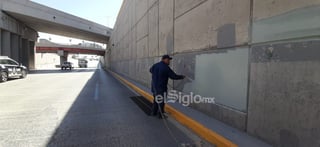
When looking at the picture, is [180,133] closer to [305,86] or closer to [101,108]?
[305,86]

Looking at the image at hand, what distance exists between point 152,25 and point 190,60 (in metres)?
5.27

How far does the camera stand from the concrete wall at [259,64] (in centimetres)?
263

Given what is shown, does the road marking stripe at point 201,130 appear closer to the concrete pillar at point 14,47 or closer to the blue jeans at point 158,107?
the blue jeans at point 158,107

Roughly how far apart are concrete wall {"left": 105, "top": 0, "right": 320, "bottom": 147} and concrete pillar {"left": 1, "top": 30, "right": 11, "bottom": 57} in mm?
27470

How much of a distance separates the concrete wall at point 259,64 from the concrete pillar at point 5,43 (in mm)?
27470

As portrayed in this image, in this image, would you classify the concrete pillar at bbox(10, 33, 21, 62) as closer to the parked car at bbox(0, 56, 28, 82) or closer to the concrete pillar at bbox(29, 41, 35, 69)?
the concrete pillar at bbox(29, 41, 35, 69)

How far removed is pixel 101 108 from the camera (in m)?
6.62

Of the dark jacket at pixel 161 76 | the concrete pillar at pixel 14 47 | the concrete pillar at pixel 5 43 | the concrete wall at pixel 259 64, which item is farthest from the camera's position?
the concrete pillar at pixel 14 47

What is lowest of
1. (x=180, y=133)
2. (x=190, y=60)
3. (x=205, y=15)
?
(x=180, y=133)

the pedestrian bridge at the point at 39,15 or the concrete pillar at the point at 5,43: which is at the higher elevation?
the pedestrian bridge at the point at 39,15

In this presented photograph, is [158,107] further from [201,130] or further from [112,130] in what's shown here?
[201,130]

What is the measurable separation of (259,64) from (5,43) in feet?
101

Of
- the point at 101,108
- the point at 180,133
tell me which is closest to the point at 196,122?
the point at 180,133

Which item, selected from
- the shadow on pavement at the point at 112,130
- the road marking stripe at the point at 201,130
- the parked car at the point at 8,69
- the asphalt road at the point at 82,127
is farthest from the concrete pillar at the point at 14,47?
the road marking stripe at the point at 201,130
